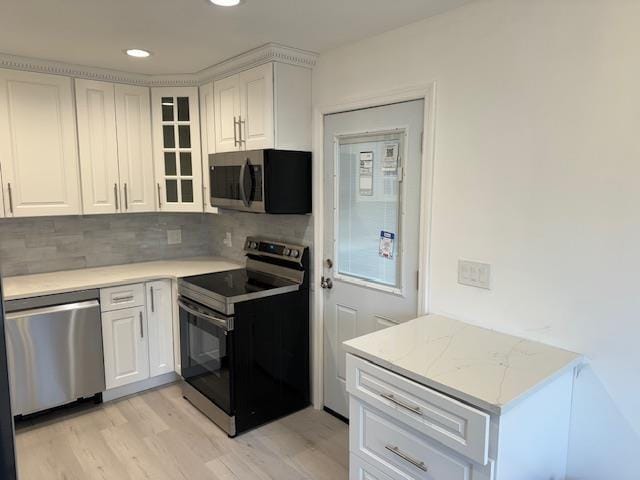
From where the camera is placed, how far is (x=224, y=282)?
2.91m

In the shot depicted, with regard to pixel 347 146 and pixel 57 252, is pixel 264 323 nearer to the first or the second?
pixel 347 146

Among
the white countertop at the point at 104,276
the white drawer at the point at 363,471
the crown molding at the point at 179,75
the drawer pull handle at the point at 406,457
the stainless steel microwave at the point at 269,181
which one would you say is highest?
the crown molding at the point at 179,75

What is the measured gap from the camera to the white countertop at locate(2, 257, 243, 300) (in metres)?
2.78

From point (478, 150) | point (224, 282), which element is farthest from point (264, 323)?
point (478, 150)

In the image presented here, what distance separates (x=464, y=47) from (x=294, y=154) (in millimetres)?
1160

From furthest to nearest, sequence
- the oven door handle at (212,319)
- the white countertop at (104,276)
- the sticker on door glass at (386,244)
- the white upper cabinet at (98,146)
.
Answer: the white upper cabinet at (98,146) < the white countertop at (104,276) < the oven door handle at (212,319) < the sticker on door glass at (386,244)

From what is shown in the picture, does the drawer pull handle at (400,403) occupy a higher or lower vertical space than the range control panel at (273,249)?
lower

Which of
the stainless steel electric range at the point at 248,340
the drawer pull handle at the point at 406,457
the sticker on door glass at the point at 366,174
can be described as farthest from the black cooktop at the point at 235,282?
the drawer pull handle at the point at 406,457

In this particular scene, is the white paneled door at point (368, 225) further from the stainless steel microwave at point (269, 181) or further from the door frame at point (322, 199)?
the stainless steel microwave at point (269, 181)

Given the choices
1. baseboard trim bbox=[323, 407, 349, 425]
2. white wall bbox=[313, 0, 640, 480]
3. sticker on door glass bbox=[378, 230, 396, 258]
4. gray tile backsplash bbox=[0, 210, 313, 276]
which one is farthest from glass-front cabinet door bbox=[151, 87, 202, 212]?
white wall bbox=[313, 0, 640, 480]

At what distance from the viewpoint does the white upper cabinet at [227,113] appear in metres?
2.95

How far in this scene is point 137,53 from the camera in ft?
8.91

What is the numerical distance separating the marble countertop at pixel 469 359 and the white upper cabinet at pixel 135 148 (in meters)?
2.24

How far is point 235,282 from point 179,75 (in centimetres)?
163
